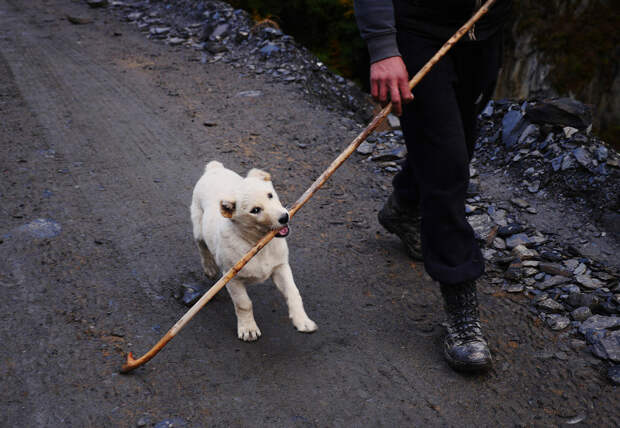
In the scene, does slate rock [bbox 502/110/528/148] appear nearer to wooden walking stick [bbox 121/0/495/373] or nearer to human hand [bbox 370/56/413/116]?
wooden walking stick [bbox 121/0/495/373]

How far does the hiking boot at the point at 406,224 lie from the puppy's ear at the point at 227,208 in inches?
58.2

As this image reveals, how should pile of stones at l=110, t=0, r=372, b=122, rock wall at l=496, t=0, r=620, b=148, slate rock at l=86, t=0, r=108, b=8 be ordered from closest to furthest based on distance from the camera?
pile of stones at l=110, t=0, r=372, b=122
rock wall at l=496, t=0, r=620, b=148
slate rock at l=86, t=0, r=108, b=8

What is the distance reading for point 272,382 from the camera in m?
2.88

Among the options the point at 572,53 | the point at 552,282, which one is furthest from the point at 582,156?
the point at 572,53

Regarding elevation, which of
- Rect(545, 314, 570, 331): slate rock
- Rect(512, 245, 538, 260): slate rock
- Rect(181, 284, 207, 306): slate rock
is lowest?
Rect(181, 284, 207, 306): slate rock

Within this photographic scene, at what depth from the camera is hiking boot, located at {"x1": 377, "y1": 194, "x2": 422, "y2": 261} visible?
12.9 feet

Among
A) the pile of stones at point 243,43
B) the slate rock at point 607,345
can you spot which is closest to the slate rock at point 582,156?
the slate rock at point 607,345

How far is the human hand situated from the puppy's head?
861 millimetres

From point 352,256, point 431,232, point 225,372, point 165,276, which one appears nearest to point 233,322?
point 225,372

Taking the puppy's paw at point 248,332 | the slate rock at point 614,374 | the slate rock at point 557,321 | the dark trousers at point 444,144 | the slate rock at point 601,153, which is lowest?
the puppy's paw at point 248,332

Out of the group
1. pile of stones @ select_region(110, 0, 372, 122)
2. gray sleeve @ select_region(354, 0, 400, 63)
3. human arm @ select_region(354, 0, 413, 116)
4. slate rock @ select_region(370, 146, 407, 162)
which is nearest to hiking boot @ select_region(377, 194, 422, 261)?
human arm @ select_region(354, 0, 413, 116)

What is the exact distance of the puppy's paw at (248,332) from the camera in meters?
3.19

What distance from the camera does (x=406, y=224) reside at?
3.95 m

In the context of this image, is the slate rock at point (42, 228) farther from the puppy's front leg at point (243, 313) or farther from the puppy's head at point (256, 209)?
the puppy's head at point (256, 209)
